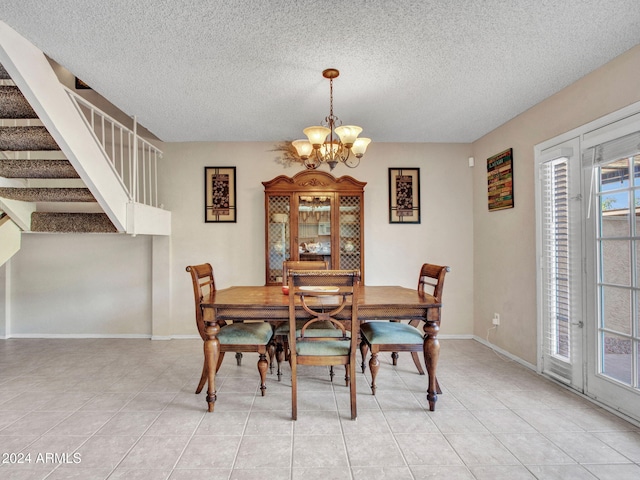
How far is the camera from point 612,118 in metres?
2.29

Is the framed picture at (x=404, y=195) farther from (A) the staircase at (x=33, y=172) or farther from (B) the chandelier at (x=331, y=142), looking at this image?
(A) the staircase at (x=33, y=172)

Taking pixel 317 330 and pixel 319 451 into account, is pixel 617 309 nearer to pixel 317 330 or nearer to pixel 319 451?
pixel 317 330

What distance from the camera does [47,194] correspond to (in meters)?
2.92

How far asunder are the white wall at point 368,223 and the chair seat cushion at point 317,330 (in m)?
1.44

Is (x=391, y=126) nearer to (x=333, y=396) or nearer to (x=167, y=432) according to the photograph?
(x=333, y=396)

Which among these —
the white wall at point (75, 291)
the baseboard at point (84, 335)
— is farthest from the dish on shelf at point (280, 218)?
the baseboard at point (84, 335)

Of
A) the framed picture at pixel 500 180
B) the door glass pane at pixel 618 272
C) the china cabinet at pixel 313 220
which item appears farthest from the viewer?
the china cabinet at pixel 313 220

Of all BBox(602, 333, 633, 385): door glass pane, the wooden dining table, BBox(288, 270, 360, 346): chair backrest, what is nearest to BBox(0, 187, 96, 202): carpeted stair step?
the wooden dining table

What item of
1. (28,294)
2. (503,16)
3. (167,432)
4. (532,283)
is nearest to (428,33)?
(503,16)

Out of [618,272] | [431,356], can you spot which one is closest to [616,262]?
[618,272]

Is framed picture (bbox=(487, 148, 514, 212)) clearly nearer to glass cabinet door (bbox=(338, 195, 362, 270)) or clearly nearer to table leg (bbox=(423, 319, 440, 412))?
glass cabinet door (bbox=(338, 195, 362, 270))

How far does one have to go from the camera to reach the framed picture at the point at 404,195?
421 cm

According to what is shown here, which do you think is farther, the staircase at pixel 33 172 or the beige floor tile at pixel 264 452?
the staircase at pixel 33 172

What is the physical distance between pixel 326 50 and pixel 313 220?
1935mm
